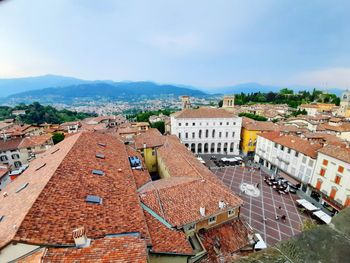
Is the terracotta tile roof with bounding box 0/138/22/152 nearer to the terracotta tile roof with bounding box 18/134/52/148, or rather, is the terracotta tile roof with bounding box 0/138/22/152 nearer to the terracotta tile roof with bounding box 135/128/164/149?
the terracotta tile roof with bounding box 18/134/52/148

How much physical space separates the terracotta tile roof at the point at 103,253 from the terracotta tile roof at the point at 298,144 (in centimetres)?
3251

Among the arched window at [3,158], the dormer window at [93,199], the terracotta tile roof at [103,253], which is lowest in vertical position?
the arched window at [3,158]

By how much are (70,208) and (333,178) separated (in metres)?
33.8

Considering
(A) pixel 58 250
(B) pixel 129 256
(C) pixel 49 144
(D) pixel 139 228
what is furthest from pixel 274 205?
(C) pixel 49 144

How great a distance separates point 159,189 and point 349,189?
26329 millimetres

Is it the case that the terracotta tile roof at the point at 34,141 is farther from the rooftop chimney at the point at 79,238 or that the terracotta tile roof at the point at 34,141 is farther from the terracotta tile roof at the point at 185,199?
the rooftop chimney at the point at 79,238

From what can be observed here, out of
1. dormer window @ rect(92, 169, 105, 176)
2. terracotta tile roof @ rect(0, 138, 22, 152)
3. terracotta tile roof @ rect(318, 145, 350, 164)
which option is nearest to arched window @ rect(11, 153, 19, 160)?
terracotta tile roof @ rect(0, 138, 22, 152)

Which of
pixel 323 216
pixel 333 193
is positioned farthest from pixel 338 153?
pixel 323 216

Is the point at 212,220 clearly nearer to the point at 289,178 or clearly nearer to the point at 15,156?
the point at 289,178

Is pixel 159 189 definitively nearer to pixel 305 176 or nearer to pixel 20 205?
pixel 20 205

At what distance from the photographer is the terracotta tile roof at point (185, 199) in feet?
47.7

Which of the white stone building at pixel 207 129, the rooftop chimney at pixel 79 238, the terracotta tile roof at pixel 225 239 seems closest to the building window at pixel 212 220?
the terracotta tile roof at pixel 225 239

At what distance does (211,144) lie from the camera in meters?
52.9

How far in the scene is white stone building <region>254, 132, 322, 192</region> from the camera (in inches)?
1219
